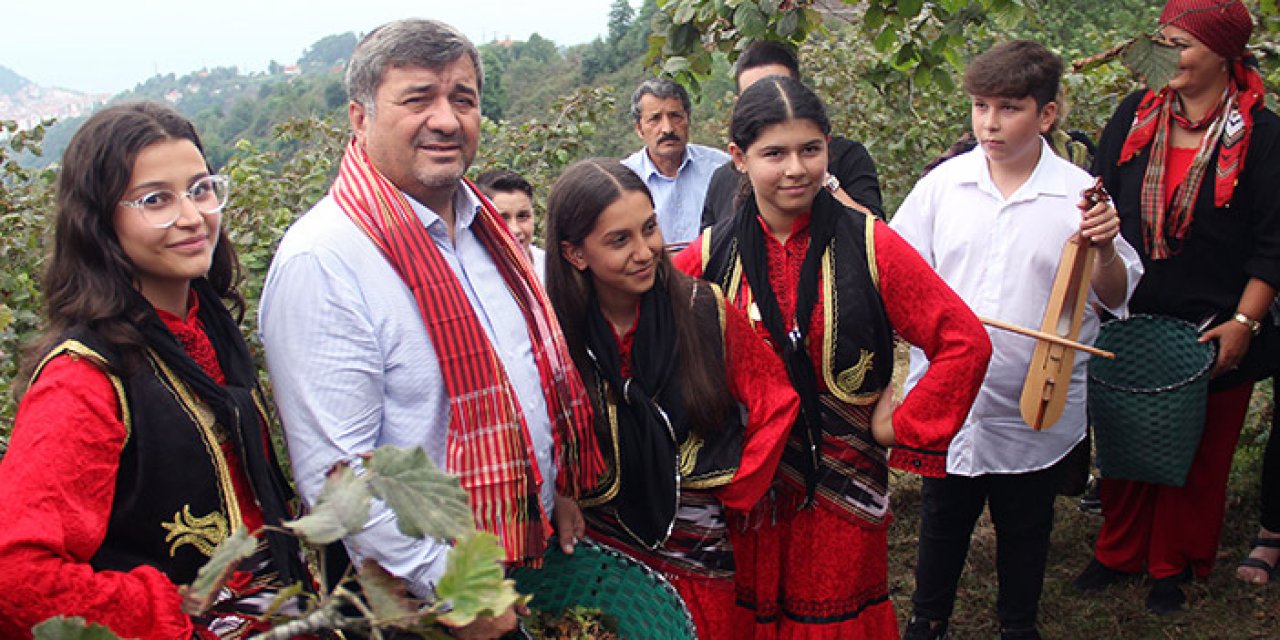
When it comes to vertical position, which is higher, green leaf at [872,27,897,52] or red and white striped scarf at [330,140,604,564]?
green leaf at [872,27,897,52]

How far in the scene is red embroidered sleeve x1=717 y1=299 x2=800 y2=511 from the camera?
2.67 m

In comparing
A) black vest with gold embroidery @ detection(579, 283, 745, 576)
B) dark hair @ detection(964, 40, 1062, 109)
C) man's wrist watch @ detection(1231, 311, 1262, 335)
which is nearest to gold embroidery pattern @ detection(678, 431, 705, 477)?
black vest with gold embroidery @ detection(579, 283, 745, 576)

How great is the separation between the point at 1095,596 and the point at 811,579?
1740mm

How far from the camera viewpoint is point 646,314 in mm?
2637

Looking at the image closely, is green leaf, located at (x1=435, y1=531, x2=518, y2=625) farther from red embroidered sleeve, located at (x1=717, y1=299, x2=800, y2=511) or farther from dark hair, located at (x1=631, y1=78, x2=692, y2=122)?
dark hair, located at (x1=631, y1=78, x2=692, y2=122)

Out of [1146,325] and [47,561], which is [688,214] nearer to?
[1146,325]

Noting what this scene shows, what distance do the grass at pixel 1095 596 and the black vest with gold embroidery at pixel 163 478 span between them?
9.06 ft

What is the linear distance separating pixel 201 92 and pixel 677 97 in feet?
264

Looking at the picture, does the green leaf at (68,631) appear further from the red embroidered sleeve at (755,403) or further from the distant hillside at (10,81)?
the distant hillside at (10,81)

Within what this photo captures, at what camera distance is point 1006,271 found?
321 centimetres

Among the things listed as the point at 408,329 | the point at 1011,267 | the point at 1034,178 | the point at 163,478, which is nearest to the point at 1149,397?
the point at 1011,267

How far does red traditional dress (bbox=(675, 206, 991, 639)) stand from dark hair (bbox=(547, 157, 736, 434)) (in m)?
0.28

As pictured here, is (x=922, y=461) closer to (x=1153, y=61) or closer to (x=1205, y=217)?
(x=1153, y=61)

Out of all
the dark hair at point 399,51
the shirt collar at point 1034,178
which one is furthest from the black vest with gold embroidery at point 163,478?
the shirt collar at point 1034,178
